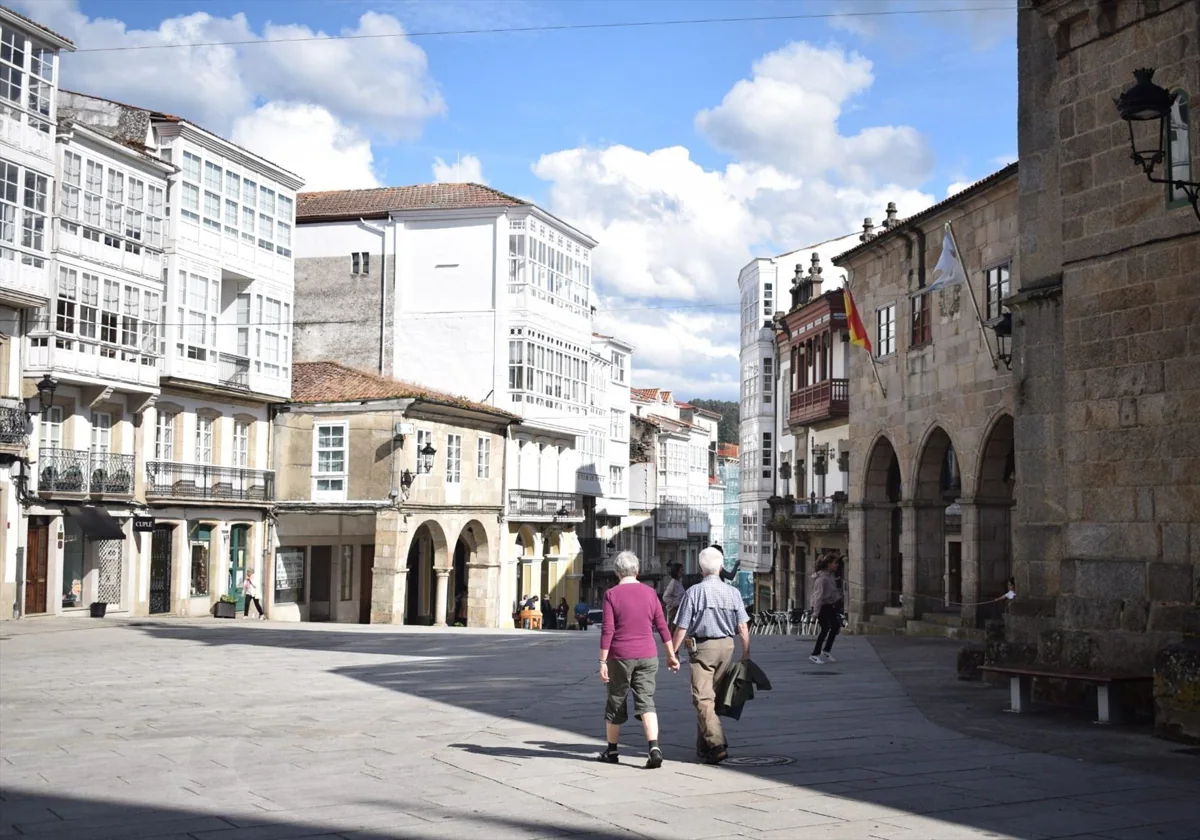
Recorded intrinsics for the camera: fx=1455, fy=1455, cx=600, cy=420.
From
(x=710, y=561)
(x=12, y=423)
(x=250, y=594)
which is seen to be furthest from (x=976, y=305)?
(x=250, y=594)

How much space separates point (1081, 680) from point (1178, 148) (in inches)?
187

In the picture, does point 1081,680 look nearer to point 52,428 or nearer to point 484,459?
point 52,428

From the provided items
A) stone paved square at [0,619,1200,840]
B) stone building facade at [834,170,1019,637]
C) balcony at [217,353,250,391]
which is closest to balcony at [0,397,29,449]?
balcony at [217,353,250,391]

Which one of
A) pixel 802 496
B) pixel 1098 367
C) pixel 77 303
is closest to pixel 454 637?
pixel 77 303

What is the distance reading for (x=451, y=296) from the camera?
47969 mm

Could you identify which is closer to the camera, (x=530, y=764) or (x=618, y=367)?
(x=530, y=764)

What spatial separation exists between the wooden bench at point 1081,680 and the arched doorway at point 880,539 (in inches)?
721

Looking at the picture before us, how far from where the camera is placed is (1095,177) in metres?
13.7

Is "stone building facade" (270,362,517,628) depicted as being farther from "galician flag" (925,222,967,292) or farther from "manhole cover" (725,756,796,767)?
"manhole cover" (725,756,796,767)

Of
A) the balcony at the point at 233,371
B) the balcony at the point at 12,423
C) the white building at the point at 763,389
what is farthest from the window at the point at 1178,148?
the white building at the point at 763,389

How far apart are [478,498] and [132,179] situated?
15963 mm

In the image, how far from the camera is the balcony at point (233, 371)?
125 feet

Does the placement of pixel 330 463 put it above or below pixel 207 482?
above

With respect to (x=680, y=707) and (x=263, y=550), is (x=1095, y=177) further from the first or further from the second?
(x=263, y=550)
